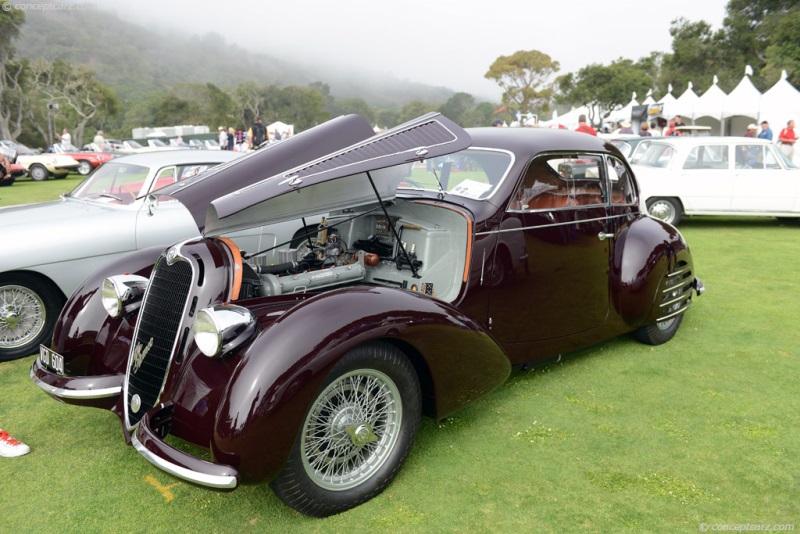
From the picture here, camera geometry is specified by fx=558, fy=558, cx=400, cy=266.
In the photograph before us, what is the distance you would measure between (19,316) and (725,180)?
10837 millimetres

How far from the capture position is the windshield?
3.73 metres

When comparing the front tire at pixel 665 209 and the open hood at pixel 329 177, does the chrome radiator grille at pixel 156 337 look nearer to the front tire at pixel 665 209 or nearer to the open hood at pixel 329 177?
the open hood at pixel 329 177

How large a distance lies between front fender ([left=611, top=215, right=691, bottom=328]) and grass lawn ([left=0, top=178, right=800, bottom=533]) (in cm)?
42

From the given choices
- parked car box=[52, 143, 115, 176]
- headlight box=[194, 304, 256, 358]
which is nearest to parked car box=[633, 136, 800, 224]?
headlight box=[194, 304, 256, 358]

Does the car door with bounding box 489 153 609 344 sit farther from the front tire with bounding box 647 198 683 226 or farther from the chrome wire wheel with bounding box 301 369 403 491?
the front tire with bounding box 647 198 683 226

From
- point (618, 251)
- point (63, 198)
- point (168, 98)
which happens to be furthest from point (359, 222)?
point (168, 98)

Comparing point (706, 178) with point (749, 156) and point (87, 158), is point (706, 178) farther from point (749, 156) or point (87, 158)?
point (87, 158)

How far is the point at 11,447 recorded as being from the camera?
3.13m

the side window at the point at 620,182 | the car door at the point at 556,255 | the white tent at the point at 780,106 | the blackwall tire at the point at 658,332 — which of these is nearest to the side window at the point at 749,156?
the blackwall tire at the point at 658,332

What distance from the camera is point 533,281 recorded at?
12.2ft

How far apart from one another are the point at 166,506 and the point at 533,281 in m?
2.49

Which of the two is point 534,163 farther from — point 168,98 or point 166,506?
point 168,98

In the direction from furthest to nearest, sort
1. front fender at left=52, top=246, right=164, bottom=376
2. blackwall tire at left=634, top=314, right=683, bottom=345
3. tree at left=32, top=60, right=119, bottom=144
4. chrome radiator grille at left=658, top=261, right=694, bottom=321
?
1. tree at left=32, top=60, right=119, bottom=144
2. blackwall tire at left=634, top=314, right=683, bottom=345
3. chrome radiator grille at left=658, top=261, right=694, bottom=321
4. front fender at left=52, top=246, right=164, bottom=376

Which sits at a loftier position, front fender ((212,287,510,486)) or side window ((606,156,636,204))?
side window ((606,156,636,204))
